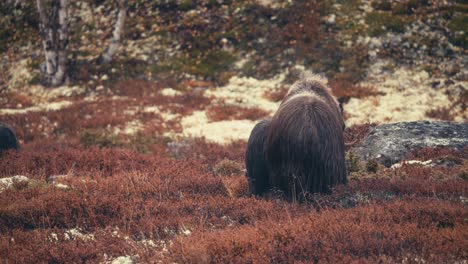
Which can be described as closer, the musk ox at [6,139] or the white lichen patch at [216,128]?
the musk ox at [6,139]

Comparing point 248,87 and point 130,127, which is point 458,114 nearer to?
point 248,87

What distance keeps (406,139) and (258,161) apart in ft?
16.5

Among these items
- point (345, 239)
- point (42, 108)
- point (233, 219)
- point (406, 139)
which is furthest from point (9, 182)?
point (42, 108)

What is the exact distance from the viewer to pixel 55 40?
80.7 ft

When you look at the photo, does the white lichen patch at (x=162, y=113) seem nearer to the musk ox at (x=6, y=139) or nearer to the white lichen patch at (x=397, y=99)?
the musk ox at (x=6, y=139)

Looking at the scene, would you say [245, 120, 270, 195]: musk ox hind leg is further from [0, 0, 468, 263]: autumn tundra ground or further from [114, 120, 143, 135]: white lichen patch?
[114, 120, 143, 135]: white lichen patch

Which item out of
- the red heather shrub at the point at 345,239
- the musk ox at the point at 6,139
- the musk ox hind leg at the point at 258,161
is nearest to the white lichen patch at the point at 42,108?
the musk ox at the point at 6,139

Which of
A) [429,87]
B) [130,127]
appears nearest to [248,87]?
[130,127]

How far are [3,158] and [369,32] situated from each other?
19.1 metres

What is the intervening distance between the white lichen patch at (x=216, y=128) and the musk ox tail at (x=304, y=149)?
880cm

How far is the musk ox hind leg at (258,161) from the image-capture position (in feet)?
23.6

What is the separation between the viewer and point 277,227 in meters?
5.05

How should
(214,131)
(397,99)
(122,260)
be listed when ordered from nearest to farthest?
(122,260), (214,131), (397,99)

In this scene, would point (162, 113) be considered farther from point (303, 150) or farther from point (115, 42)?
point (303, 150)
